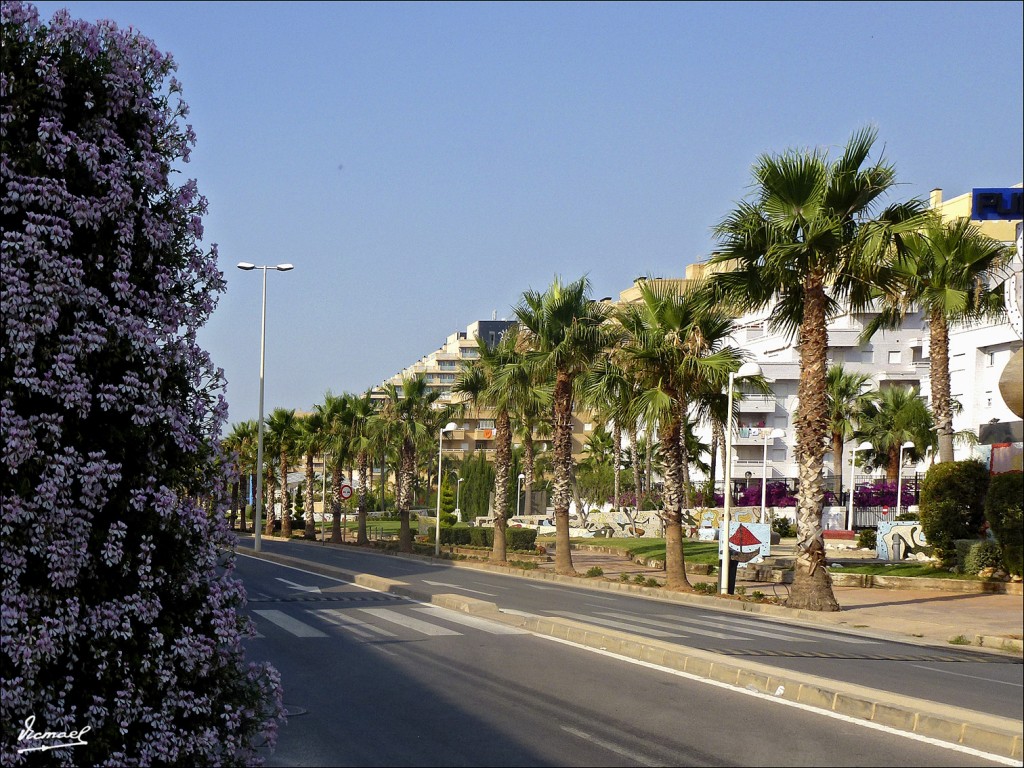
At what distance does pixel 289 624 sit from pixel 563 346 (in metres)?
19.9

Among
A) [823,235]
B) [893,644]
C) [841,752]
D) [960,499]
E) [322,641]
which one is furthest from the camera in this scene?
[960,499]

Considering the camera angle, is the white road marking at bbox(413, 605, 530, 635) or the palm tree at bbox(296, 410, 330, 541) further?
the palm tree at bbox(296, 410, 330, 541)

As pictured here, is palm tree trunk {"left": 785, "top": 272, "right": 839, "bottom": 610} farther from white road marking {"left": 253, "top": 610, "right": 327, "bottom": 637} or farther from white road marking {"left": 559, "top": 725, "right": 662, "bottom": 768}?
white road marking {"left": 559, "top": 725, "right": 662, "bottom": 768}

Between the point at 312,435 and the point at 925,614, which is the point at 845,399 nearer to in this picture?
the point at 312,435

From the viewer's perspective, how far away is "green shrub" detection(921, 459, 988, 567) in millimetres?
31734

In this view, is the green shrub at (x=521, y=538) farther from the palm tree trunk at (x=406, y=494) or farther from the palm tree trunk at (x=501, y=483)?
the palm tree trunk at (x=501, y=483)

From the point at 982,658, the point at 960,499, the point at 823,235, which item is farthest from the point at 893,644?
the point at 960,499

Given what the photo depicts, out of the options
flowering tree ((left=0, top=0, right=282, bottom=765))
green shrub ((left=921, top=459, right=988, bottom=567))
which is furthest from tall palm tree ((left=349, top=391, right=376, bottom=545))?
flowering tree ((left=0, top=0, right=282, bottom=765))

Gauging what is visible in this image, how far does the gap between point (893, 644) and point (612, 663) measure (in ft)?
23.7

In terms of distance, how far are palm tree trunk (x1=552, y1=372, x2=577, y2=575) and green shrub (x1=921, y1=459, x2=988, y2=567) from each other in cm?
1175

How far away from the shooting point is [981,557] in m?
29.0

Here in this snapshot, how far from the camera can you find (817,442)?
23734mm

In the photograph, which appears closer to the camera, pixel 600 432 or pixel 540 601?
pixel 540 601

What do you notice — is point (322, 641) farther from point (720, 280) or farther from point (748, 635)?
point (720, 280)
